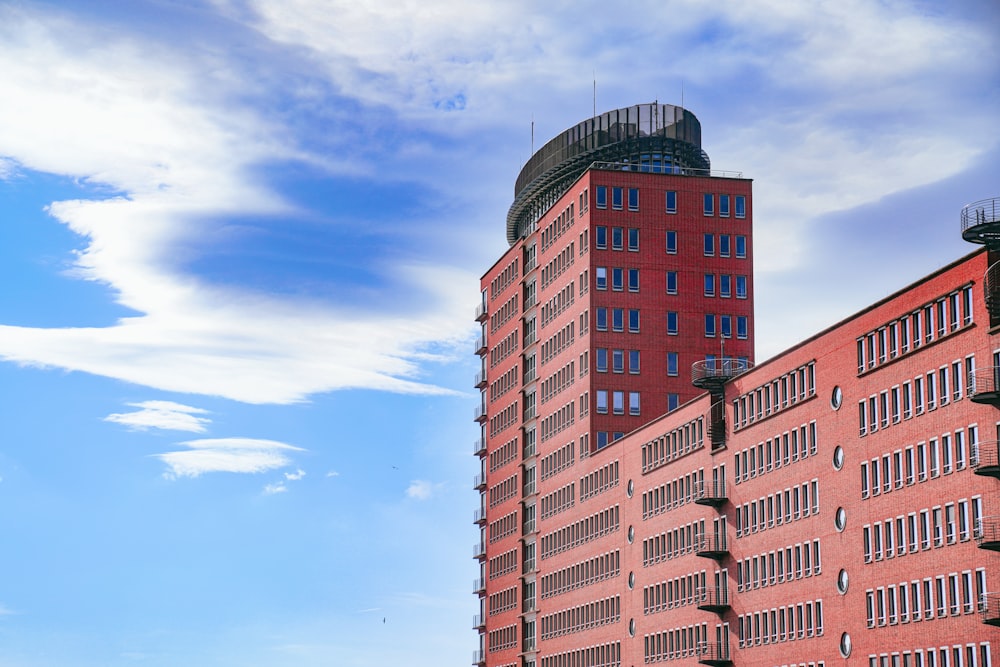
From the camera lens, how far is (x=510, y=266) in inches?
7407

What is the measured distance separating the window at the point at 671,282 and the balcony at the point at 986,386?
6999 centimetres

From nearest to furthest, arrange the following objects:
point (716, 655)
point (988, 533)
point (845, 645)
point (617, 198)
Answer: point (988, 533)
point (845, 645)
point (716, 655)
point (617, 198)

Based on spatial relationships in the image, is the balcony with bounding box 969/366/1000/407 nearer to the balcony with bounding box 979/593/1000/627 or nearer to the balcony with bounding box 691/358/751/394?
the balcony with bounding box 979/593/1000/627

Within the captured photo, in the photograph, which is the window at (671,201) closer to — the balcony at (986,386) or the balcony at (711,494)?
the balcony at (711,494)

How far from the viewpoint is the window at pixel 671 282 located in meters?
156

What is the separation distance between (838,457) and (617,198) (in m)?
59.1

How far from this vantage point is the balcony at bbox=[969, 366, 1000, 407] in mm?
83688

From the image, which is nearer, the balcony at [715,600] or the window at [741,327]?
the balcony at [715,600]

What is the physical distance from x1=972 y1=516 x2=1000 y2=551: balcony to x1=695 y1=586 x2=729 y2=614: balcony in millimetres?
37385

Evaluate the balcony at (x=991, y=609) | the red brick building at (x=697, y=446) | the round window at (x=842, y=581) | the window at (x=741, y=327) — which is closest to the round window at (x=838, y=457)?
the red brick building at (x=697, y=446)

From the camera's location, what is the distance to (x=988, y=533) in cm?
8331

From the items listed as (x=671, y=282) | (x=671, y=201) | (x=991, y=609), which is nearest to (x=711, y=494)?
(x=671, y=282)

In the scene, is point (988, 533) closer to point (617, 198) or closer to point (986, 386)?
point (986, 386)

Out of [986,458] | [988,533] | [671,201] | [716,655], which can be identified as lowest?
[716,655]
